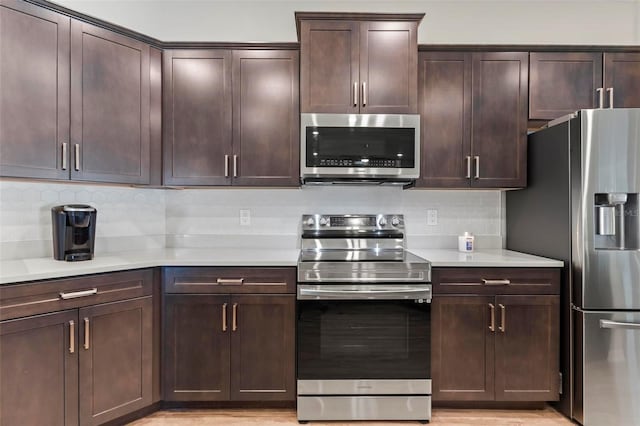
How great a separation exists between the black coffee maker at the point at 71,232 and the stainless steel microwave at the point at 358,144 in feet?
4.32

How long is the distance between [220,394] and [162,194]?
5.02 ft

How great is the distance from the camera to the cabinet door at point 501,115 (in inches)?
94.3

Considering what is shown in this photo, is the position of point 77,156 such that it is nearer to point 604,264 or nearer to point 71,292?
point 71,292

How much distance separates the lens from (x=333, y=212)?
8.89 feet

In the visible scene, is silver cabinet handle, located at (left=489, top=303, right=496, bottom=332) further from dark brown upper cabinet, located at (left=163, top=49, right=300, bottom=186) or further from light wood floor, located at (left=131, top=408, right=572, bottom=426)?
dark brown upper cabinet, located at (left=163, top=49, right=300, bottom=186)

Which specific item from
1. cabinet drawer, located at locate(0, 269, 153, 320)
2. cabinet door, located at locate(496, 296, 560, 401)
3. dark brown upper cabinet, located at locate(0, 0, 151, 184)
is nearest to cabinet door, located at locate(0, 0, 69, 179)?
dark brown upper cabinet, located at locate(0, 0, 151, 184)

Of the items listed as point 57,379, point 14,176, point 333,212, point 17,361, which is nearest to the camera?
point 17,361

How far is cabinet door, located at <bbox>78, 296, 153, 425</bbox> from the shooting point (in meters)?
1.77

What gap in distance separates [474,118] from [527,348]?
150 centimetres

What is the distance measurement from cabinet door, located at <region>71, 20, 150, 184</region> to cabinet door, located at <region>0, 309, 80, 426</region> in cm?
83

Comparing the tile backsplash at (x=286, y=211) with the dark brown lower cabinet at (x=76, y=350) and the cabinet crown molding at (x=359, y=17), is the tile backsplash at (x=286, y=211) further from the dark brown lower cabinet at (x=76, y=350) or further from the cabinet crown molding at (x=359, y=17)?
the cabinet crown molding at (x=359, y=17)

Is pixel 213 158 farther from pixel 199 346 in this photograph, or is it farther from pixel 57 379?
pixel 57 379

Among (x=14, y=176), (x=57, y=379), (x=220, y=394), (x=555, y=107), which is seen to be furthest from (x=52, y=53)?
(x=555, y=107)

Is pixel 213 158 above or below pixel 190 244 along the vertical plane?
above
